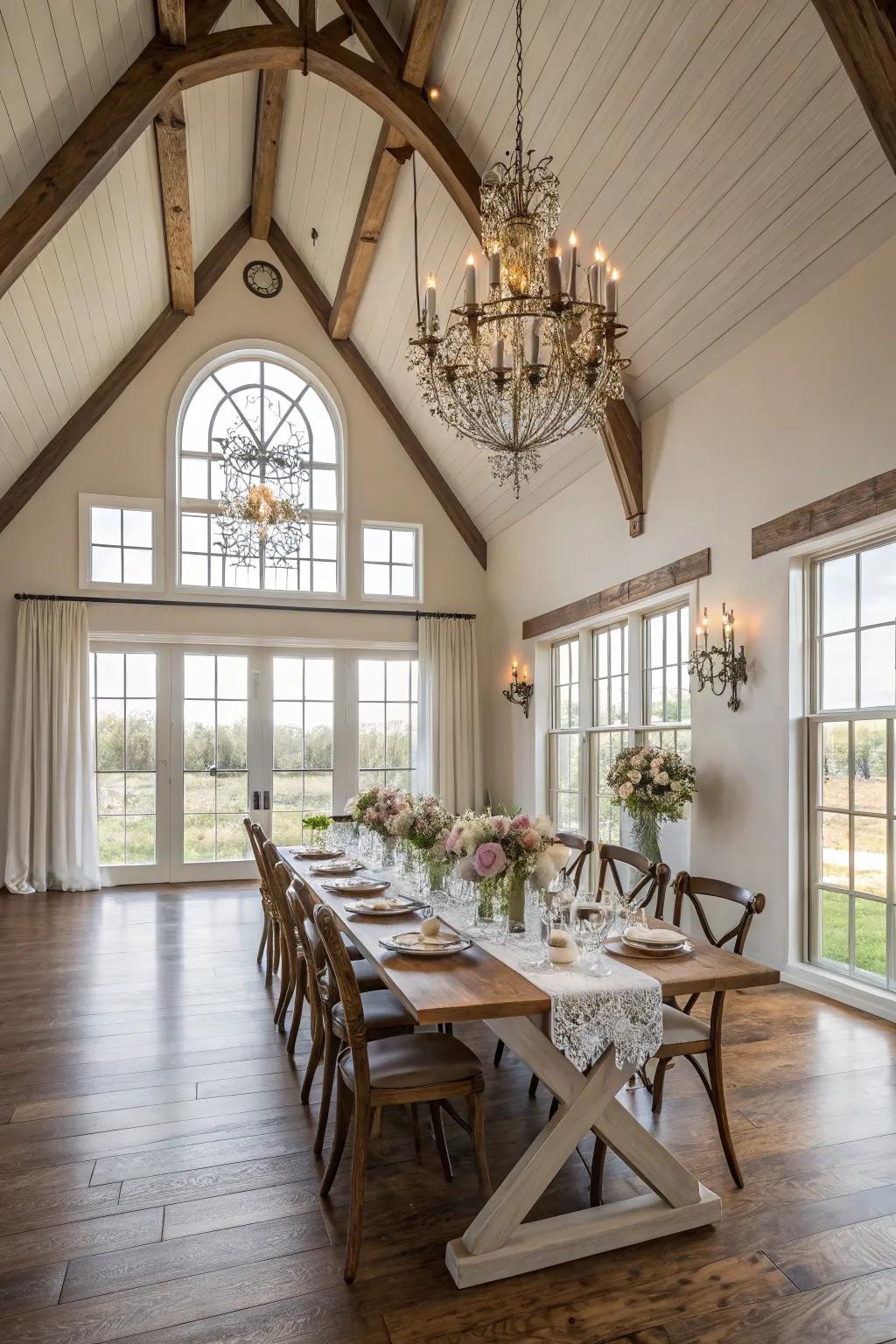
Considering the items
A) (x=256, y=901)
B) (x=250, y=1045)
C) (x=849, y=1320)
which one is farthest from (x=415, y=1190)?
(x=256, y=901)

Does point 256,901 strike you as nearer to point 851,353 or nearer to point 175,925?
point 175,925

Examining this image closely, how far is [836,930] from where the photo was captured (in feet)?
15.1

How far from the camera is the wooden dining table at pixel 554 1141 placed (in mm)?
2264

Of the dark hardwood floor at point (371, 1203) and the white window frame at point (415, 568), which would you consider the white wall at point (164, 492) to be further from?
the dark hardwood floor at point (371, 1203)

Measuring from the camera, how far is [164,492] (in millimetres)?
8531

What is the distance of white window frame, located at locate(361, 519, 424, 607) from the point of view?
914cm

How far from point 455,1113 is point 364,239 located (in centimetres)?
686

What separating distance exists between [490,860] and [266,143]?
6881 mm

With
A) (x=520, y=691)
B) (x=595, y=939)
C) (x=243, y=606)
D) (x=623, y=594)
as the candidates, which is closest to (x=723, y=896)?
(x=595, y=939)

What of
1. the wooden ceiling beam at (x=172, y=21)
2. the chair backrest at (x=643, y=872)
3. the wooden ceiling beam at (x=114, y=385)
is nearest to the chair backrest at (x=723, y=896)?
the chair backrest at (x=643, y=872)

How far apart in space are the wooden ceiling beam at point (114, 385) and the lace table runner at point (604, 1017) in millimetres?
7345

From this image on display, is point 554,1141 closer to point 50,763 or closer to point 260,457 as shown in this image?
point 50,763

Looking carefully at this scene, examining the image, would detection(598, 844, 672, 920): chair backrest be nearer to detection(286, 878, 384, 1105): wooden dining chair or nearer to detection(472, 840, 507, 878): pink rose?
detection(472, 840, 507, 878): pink rose

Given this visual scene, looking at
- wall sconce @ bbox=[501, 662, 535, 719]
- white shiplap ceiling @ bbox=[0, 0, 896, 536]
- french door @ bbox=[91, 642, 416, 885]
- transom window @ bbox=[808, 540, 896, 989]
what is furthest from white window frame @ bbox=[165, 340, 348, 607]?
transom window @ bbox=[808, 540, 896, 989]
